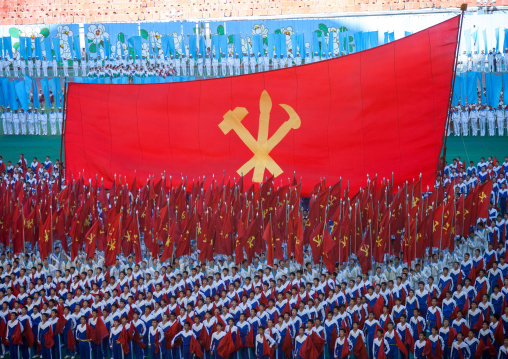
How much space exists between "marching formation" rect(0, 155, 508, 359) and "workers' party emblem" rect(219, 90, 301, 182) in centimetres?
39

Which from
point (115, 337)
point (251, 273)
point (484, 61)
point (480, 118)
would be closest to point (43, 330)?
point (115, 337)

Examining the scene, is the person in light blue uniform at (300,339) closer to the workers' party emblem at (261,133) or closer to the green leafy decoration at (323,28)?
the workers' party emblem at (261,133)

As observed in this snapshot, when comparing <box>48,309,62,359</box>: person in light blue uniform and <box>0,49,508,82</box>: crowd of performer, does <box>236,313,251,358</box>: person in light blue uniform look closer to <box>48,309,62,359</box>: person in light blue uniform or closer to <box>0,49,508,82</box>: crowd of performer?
<box>48,309,62,359</box>: person in light blue uniform

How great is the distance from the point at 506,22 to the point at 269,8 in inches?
466

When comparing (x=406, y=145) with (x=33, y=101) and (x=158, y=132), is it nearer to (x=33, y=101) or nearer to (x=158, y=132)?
(x=158, y=132)

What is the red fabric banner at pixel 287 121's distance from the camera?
12.7 meters

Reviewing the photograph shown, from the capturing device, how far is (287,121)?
14.0 metres

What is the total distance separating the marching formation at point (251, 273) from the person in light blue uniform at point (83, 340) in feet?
0.06

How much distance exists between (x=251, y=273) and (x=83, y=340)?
2939 millimetres

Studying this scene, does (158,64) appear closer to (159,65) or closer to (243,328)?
(159,65)

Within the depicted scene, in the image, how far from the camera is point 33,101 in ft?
87.9

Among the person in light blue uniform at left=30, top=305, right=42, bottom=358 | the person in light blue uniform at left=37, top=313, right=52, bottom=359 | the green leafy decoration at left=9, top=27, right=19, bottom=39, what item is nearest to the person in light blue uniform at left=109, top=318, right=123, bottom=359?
the person in light blue uniform at left=37, top=313, right=52, bottom=359

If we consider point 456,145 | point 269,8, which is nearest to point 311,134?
point 456,145

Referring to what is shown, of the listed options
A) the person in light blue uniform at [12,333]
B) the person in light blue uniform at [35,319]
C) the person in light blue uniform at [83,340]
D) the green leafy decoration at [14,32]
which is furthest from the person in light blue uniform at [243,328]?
the green leafy decoration at [14,32]
